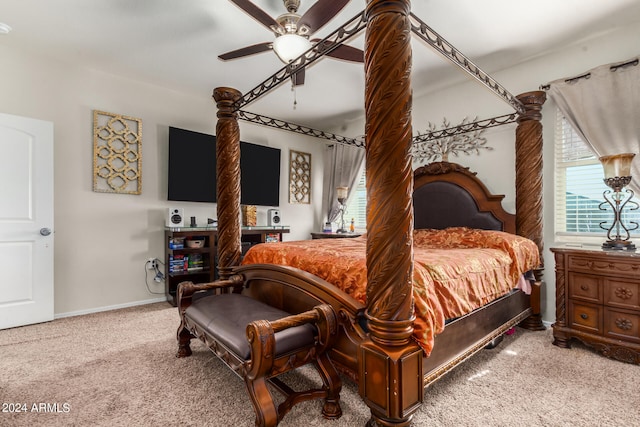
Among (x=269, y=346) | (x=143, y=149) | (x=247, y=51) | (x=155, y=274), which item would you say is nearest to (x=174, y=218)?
(x=155, y=274)

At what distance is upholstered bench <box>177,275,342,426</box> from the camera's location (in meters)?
1.40

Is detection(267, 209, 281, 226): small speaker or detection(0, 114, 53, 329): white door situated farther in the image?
detection(267, 209, 281, 226): small speaker

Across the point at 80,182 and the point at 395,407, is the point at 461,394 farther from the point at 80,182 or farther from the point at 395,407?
the point at 80,182

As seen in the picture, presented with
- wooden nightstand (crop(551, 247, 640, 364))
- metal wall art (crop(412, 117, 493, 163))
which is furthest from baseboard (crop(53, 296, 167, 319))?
wooden nightstand (crop(551, 247, 640, 364))

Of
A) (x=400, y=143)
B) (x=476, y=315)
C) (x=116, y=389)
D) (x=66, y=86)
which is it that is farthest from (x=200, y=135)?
(x=476, y=315)

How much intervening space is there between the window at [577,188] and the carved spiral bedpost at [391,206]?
258 cm

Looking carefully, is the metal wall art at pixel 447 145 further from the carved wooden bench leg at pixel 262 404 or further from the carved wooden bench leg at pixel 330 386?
the carved wooden bench leg at pixel 262 404

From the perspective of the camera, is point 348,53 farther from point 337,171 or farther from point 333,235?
point 337,171

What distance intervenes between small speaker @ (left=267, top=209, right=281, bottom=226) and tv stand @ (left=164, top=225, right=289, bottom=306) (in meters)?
0.59

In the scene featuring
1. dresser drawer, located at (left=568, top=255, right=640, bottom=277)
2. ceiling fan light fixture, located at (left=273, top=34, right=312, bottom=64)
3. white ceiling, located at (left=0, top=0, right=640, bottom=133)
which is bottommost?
dresser drawer, located at (left=568, top=255, right=640, bottom=277)

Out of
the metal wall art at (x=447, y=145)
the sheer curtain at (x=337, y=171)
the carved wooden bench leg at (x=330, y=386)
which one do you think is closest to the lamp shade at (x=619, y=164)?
the metal wall art at (x=447, y=145)

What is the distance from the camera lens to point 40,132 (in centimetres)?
307

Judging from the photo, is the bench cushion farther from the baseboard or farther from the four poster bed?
the baseboard

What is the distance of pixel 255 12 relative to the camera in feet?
6.36
